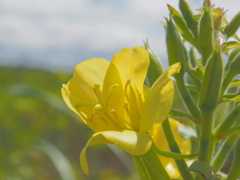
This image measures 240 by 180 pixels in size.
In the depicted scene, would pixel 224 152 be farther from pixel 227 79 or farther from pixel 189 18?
pixel 189 18

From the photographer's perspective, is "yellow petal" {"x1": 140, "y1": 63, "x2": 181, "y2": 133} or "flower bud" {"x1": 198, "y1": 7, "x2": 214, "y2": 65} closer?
"yellow petal" {"x1": 140, "y1": 63, "x2": 181, "y2": 133}

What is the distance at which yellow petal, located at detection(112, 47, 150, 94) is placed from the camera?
866 millimetres

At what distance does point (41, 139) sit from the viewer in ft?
13.8

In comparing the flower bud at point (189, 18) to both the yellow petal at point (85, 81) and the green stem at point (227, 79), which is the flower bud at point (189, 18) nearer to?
the green stem at point (227, 79)

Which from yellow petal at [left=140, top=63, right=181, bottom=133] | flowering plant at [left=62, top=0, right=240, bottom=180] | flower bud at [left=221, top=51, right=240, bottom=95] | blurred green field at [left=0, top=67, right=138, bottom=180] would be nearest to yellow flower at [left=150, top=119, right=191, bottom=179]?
flowering plant at [left=62, top=0, right=240, bottom=180]

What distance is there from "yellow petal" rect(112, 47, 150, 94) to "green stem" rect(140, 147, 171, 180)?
5.9 inches

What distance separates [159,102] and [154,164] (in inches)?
7.8

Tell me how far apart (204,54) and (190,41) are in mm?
79

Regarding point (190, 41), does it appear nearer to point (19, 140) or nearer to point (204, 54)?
point (204, 54)

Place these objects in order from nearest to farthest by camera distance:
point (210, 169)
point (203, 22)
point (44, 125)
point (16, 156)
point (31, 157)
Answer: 1. point (210, 169)
2. point (203, 22)
3. point (16, 156)
4. point (31, 157)
5. point (44, 125)

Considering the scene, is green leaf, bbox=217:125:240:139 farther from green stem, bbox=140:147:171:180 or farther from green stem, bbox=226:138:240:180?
green stem, bbox=140:147:171:180

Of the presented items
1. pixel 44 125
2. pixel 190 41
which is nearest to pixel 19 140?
pixel 44 125

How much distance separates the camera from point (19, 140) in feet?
14.8

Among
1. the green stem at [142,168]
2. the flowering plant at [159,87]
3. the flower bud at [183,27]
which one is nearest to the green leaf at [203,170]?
the flowering plant at [159,87]
